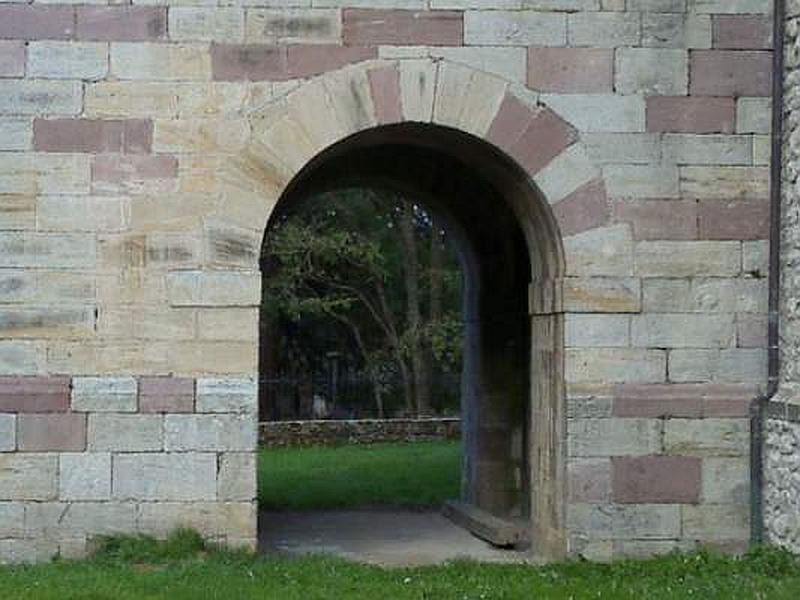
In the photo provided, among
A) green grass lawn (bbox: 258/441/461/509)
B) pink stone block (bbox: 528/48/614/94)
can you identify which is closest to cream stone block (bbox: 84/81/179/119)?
pink stone block (bbox: 528/48/614/94)

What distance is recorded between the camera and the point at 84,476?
29.9 ft

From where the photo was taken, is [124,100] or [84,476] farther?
[124,100]

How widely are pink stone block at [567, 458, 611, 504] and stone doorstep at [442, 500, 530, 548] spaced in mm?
1575

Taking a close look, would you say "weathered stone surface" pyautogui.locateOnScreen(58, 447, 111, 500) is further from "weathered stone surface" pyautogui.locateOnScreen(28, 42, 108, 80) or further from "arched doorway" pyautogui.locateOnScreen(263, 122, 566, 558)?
"arched doorway" pyautogui.locateOnScreen(263, 122, 566, 558)

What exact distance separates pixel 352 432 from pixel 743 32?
14.2 m

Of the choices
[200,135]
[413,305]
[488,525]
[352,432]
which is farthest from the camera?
[413,305]

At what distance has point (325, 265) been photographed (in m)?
26.0

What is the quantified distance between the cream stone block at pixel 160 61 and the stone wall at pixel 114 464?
1970mm

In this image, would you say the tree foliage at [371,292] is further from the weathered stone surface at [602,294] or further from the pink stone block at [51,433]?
the pink stone block at [51,433]

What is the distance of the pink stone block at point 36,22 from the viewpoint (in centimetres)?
925

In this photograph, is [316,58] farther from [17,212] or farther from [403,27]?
[17,212]

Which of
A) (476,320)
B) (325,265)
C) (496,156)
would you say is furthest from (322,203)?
(496,156)

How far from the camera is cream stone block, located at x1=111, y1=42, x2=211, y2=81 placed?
9.27 metres

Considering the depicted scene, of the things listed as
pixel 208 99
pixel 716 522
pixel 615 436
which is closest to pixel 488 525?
pixel 615 436
